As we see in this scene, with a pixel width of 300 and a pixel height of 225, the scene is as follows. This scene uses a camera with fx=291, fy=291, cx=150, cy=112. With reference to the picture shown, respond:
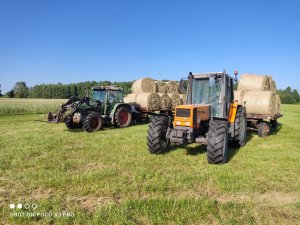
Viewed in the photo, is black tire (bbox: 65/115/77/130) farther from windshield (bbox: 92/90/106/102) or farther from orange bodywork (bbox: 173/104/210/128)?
orange bodywork (bbox: 173/104/210/128)

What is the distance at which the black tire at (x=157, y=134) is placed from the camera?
7.53 m

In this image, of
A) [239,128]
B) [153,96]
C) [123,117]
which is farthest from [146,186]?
[153,96]

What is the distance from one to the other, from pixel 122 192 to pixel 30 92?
8322 centimetres

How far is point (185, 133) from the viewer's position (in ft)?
23.6

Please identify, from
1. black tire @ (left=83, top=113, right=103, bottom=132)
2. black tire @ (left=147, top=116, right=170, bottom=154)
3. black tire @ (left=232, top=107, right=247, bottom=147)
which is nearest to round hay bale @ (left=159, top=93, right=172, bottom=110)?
black tire @ (left=83, top=113, right=103, bottom=132)

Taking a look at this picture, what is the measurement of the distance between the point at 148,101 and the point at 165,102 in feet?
4.52

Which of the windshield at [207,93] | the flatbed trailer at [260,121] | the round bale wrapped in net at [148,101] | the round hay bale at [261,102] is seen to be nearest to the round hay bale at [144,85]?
the round bale wrapped in net at [148,101]

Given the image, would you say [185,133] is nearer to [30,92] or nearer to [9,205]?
[9,205]

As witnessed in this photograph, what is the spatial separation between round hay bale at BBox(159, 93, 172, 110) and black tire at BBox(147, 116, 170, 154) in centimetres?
799

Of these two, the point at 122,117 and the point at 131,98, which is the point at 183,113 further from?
the point at 131,98

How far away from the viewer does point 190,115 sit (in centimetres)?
722

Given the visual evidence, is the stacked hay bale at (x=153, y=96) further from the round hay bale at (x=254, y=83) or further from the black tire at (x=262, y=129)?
the black tire at (x=262, y=129)

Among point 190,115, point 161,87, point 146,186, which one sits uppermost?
point 161,87

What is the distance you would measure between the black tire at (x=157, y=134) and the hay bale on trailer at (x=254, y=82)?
19.0ft
